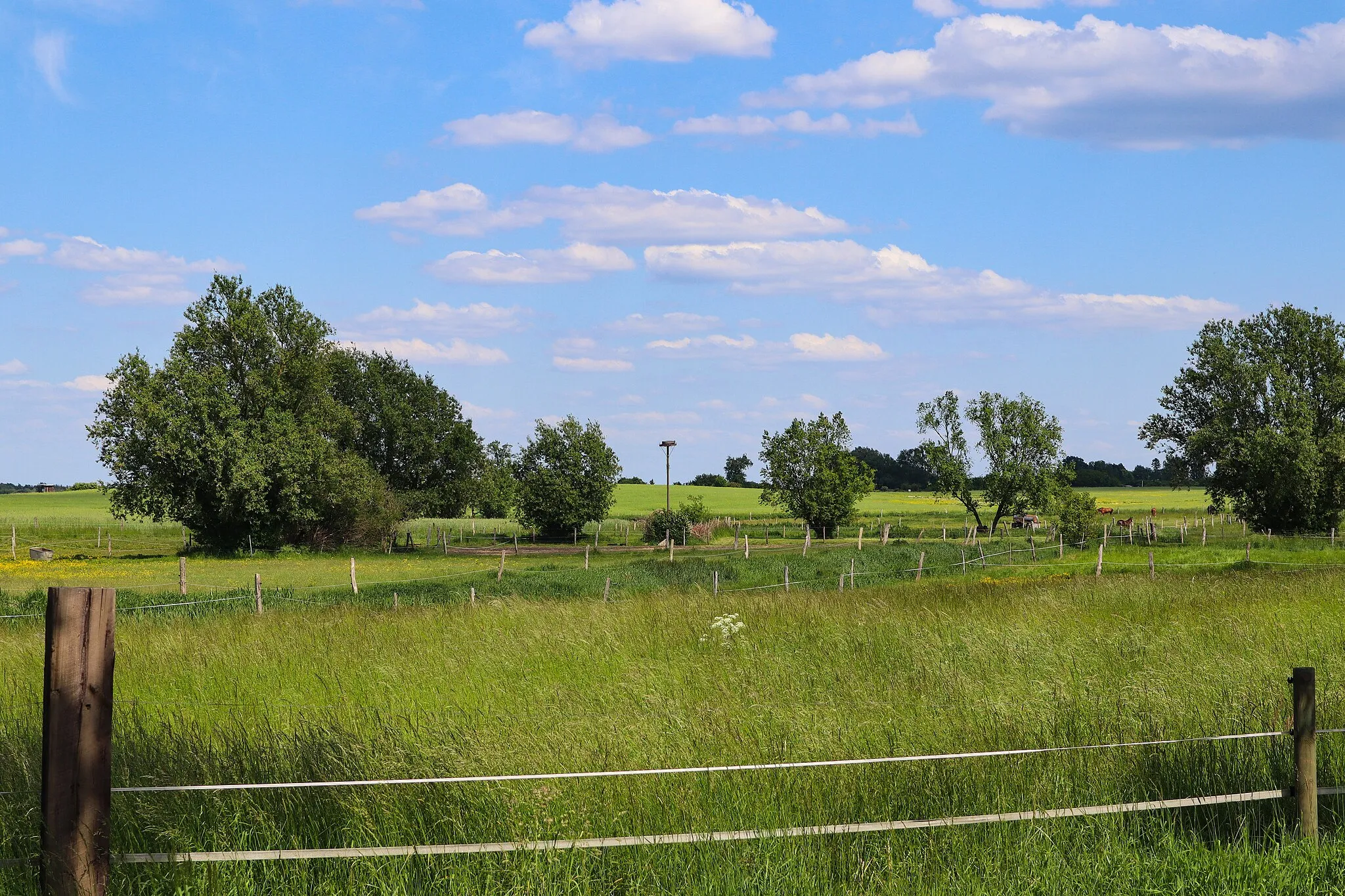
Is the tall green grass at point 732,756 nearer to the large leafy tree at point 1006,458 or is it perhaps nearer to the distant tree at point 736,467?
the large leafy tree at point 1006,458

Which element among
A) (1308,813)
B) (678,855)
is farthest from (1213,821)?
(678,855)

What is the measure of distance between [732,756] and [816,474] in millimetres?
73754

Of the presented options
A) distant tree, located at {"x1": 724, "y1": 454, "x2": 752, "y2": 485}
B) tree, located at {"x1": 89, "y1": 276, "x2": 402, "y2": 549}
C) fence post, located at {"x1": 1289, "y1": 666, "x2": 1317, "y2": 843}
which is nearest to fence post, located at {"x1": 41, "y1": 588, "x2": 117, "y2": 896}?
fence post, located at {"x1": 1289, "y1": 666, "x2": 1317, "y2": 843}

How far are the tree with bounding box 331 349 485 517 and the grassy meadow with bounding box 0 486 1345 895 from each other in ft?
183

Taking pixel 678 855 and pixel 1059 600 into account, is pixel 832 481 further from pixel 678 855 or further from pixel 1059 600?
pixel 678 855

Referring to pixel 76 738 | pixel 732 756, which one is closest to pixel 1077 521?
pixel 732 756

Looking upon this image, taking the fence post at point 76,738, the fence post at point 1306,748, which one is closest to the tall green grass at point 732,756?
the fence post at point 1306,748

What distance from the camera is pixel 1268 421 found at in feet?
203

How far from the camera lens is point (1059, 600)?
18047 millimetres

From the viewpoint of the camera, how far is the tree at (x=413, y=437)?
241ft

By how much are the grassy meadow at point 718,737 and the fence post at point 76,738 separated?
0.62 meters

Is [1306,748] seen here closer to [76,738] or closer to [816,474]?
[76,738]

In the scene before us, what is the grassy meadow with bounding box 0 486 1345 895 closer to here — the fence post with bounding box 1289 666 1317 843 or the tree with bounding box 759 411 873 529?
the fence post with bounding box 1289 666 1317 843

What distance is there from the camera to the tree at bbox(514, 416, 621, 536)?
74.6 meters
